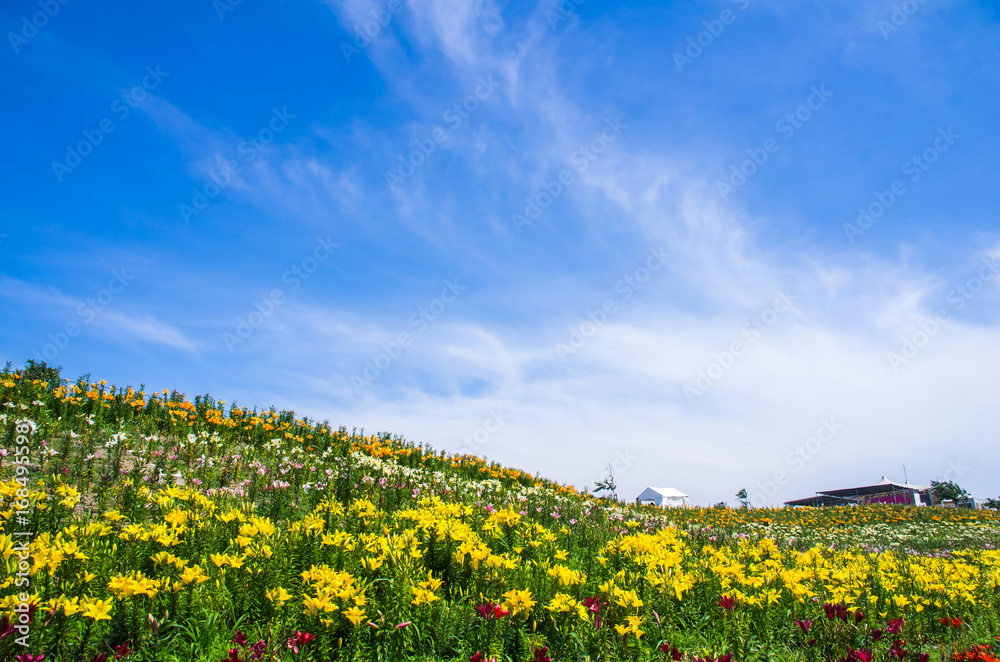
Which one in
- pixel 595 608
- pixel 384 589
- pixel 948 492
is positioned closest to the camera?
pixel 595 608

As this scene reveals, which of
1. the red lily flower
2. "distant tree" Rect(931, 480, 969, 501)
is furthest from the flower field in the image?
"distant tree" Rect(931, 480, 969, 501)

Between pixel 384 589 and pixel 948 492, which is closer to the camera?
pixel 384 589

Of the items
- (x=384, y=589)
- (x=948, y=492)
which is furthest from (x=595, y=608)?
(x=948, y=492)

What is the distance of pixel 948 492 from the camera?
32844mm

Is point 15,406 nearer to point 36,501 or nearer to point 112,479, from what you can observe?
point 112,479

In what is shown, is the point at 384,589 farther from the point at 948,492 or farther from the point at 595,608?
the point at 948,492

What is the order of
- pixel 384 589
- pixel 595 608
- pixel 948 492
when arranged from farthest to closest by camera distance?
pixel 948 492
pixel 384 589
pixel 595 608

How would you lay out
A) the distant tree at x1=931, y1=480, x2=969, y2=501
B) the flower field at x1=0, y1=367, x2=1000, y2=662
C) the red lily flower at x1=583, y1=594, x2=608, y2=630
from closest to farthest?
the flower field at x1=0, y1=367, x2=1000, y2=662
the red lily flower at x1=583, y1=594, x2=608, y2=630
the distant tree at x1=931, y1=480, x2=969, y2=501

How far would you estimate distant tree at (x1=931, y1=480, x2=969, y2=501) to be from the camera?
32.4m

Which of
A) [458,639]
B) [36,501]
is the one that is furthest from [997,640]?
[36,501]

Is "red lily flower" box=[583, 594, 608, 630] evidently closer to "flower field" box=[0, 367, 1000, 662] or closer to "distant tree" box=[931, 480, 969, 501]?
"flower field" box=[0, 367, 1000, 662]

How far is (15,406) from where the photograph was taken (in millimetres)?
8227

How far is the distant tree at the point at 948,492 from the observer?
3244cm

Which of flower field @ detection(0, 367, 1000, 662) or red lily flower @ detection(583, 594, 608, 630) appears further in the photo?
red lily flower @ detection(583, 594, 608, 630)
